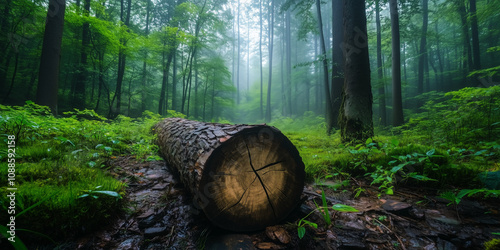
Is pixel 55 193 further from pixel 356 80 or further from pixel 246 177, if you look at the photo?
pixel 356 80

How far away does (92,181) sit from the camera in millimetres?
1737

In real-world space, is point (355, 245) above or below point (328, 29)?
below

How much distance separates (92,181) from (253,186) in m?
1.66

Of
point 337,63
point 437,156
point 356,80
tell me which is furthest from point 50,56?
point 337,63

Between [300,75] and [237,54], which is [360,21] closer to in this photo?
[300,75]

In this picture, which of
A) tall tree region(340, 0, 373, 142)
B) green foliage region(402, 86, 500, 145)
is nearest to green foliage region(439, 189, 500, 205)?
tall tree region(340, 0, 373, 142)

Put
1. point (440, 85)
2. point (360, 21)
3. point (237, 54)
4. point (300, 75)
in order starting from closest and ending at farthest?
point (360, 21) → point (440, 85) → point (300, 75) → point (237, 54)

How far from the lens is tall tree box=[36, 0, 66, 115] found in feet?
17.7

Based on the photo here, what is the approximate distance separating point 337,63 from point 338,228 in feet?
22.4

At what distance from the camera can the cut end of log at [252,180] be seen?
1.45 metres

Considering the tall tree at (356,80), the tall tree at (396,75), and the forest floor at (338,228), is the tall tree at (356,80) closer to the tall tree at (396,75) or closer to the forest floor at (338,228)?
the forest floor at (338,228)

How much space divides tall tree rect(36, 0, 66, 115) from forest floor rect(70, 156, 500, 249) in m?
6.48

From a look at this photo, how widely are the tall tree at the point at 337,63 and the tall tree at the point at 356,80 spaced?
8.79ft

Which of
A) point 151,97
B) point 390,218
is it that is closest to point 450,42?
point 390,218
